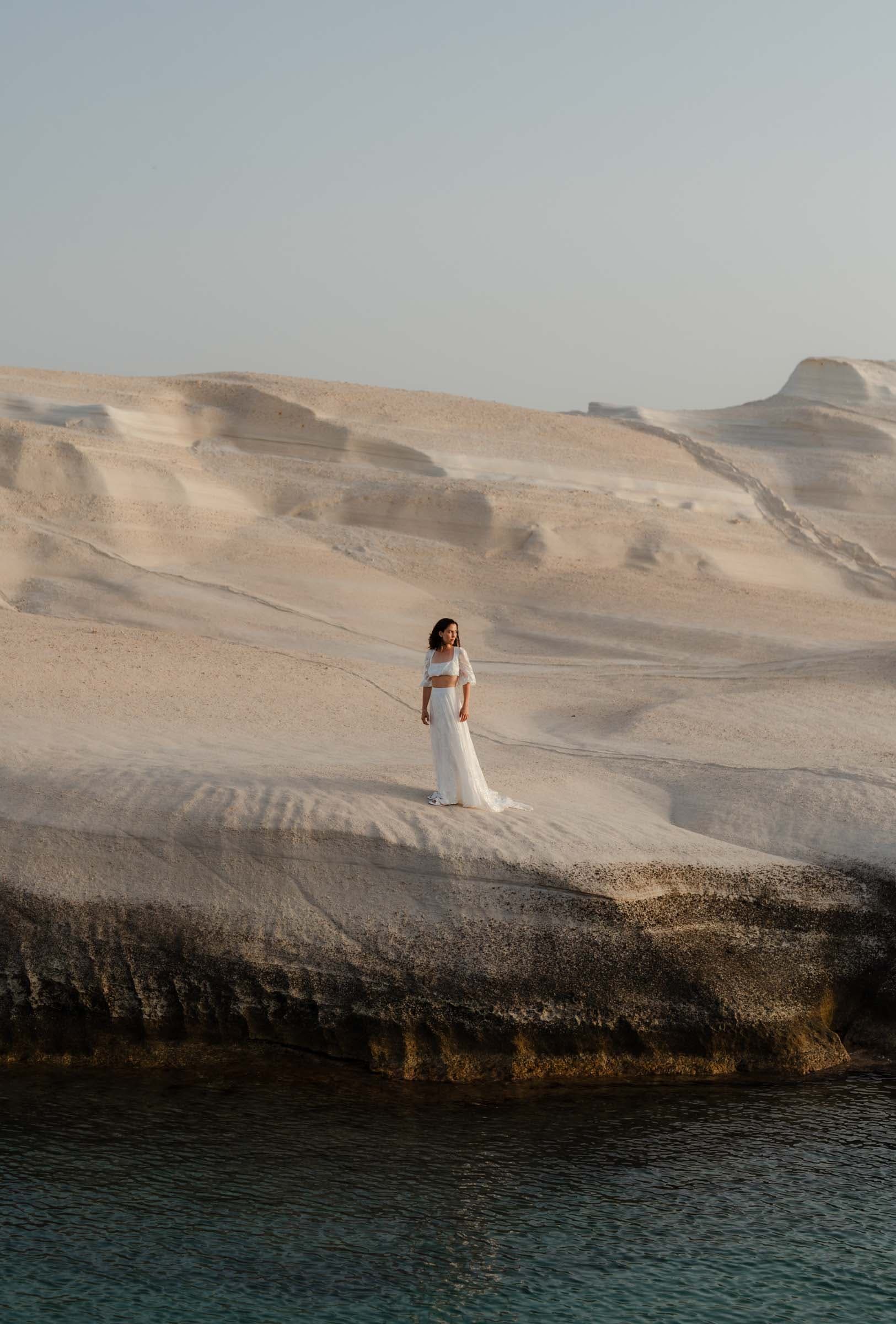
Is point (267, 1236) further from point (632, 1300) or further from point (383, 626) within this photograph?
point (383, 626)

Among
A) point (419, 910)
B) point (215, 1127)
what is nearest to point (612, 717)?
point (419, 910)

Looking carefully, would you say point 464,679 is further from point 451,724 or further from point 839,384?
point 839,384

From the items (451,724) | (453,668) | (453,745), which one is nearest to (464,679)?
(453,668)

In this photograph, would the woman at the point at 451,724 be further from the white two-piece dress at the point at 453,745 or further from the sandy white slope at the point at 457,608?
the sandy white slope at the point at 457,608

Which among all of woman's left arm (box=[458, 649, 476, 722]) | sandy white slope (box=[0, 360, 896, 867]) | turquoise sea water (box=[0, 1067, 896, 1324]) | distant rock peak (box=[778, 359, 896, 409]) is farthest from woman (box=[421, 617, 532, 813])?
distant rock peak (box=[778, 359, 896, 409])

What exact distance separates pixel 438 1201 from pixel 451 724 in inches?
127

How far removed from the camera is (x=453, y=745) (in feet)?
30.0

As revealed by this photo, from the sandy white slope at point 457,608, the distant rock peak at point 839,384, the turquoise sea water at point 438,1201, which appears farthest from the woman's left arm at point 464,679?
the distant rock peak at point 839,384

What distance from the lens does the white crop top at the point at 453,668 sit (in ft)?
30.0

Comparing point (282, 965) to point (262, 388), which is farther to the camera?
point (262, 388)

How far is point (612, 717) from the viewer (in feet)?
47.5

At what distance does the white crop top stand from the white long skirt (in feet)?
0.24

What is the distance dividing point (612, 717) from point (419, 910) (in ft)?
21.1

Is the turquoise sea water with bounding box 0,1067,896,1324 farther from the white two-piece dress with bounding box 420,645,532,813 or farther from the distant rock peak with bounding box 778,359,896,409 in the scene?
the distant rock peak with bounding box 778,359,896,409
